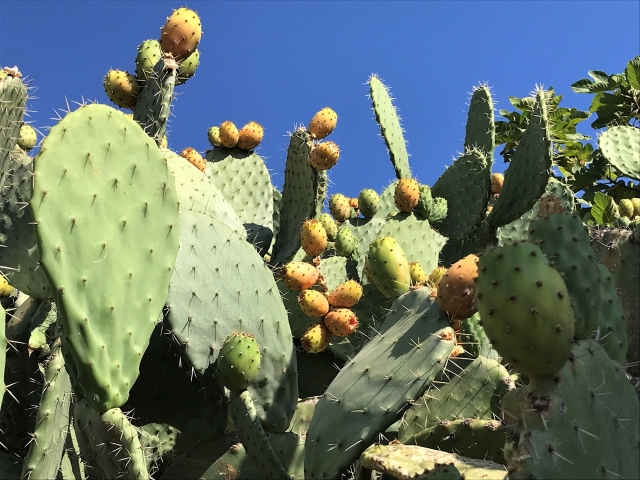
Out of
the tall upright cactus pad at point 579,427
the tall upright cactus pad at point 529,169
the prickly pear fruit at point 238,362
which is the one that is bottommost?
the tall upright cactus pad at point 579,427

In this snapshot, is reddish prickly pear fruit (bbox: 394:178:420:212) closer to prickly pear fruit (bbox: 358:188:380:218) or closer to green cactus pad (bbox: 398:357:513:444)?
prickly pear fruit (bbox: 358:188:380:218)

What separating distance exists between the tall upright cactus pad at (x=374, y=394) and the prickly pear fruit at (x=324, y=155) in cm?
132

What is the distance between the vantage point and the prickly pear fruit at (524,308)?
1233 mm

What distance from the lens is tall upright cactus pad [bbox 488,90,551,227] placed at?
3123 mm

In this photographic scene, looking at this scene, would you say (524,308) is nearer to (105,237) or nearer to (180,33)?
(105,237)

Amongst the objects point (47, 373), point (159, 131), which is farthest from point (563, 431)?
point (159, 131)

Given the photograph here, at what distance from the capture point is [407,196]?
3426 mm

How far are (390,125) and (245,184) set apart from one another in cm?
97

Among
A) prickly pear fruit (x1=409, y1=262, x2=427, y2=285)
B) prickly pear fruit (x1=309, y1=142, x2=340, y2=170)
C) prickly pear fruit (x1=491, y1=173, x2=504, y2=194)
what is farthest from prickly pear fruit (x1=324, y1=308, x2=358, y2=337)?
prickly pear fruit (x1=491, y1=173, x2=504, y2=194)

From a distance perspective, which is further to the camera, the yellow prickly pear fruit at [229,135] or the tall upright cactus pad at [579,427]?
the yellow prickly pear fruit at [229,135]

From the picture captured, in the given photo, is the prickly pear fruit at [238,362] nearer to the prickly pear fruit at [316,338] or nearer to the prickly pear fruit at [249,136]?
the prickly pear fruit at [316,338]

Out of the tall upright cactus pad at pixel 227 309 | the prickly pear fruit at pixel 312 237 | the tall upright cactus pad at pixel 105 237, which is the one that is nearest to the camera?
the tall upright cactus pad at pixel 105 237

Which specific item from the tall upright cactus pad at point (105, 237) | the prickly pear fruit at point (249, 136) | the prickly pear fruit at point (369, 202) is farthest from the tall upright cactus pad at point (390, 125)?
the tall upright cactus pad at point (105, 237)

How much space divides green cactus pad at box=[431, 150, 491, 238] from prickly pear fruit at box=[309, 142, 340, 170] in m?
0.83
